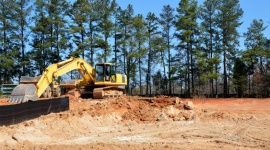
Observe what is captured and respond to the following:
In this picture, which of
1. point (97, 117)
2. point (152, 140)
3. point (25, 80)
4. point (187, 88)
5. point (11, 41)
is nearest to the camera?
point (152, 140)

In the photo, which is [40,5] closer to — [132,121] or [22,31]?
[22,31]

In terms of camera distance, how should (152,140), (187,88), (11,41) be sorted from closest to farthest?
(152,140)
(11,41)
(187,88)

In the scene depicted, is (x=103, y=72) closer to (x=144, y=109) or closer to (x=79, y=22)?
(x=144, y=109)

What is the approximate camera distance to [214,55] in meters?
36.8

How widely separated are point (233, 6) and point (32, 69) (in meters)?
25.1

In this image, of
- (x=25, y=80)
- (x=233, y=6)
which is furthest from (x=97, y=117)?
(x=233, y=6)

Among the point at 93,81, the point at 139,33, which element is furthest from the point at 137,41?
the point at 93,81

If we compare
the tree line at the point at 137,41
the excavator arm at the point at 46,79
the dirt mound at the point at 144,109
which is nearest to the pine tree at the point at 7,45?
the tree line at the point at 137,41

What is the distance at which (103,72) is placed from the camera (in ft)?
76.4

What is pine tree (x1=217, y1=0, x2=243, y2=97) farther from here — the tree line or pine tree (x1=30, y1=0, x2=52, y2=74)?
pine tree (x1=30, y1=0, x2=52, y2=74)

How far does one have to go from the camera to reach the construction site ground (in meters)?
9.68

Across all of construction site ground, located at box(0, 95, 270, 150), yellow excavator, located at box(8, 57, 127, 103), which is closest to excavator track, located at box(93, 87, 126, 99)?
yellow excavator, located at box(8, 57, 127, 103)

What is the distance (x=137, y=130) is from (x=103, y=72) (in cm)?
1069

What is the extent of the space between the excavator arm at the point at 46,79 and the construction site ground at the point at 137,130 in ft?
7.28
